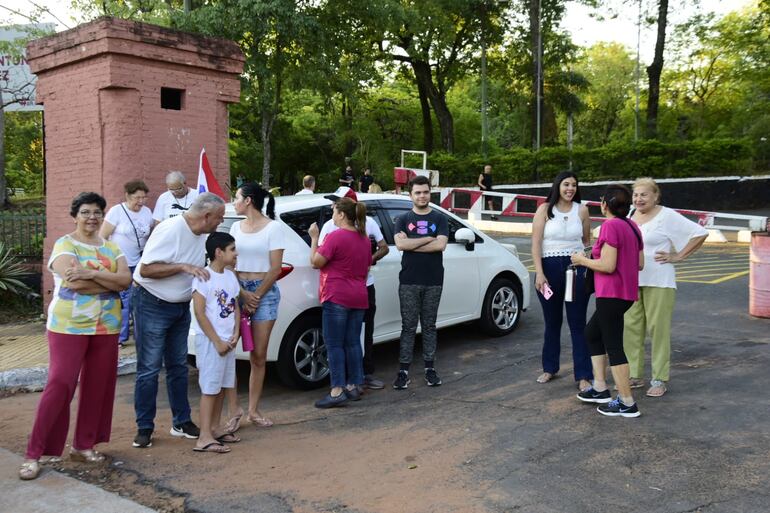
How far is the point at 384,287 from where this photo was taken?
700cm

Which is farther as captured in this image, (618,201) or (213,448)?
(618,201)

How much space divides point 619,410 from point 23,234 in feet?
30.9

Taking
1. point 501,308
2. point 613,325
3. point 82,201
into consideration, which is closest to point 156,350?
point 82,201

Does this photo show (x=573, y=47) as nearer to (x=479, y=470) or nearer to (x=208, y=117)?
(x=208, y=117)

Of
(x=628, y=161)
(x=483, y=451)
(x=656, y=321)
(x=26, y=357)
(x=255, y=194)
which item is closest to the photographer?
(x=483, y=451)

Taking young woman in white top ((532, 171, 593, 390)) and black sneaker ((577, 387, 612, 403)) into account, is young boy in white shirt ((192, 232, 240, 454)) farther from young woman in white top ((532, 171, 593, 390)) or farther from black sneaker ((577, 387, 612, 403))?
black sneaker ((577, 387, 612, 403))

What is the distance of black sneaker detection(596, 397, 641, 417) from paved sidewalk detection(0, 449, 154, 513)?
3.38m

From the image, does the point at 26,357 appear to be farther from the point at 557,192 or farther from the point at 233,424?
the point at 557,192

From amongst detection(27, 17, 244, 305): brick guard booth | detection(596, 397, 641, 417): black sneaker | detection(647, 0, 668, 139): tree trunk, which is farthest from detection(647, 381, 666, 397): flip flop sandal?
detection(647, 0, 668, 139): tree trunk

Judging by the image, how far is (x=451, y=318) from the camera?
307 inches

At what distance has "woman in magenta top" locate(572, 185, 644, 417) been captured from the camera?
213 inches

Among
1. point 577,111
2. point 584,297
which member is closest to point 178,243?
point 584,297

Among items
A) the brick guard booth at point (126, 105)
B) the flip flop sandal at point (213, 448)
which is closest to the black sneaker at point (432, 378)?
the flip flop sandal at point (213, 448)

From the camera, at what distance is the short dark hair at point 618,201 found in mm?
5461
